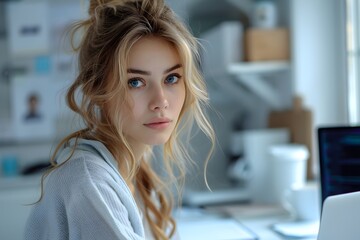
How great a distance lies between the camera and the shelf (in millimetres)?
1910

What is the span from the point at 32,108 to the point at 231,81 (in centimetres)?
99

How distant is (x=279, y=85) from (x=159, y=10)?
1.18m

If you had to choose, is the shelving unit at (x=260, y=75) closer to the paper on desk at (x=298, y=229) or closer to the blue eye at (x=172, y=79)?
the paper on desk at (x=298, y=229)

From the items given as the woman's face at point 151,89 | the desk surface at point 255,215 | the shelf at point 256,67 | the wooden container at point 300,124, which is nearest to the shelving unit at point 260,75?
the shelf at point 256,67

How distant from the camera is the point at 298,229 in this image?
1415mm

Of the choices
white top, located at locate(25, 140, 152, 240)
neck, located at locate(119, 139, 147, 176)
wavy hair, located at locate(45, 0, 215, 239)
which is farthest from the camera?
neck, located at locate(119, 139, 147, 176)

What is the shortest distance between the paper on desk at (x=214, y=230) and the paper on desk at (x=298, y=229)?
92mm

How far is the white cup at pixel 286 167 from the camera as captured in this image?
5.68 ft

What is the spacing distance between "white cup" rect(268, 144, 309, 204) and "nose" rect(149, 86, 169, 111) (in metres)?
0.85

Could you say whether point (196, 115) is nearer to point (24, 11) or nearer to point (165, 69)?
point (165, 69)

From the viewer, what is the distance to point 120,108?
1.01 metres

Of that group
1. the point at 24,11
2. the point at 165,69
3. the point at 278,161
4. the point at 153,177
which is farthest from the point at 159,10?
the point at 24,11

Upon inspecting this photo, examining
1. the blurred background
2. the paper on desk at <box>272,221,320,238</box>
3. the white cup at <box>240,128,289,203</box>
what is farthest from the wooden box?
the paper on desk at <box>272,221,320,238</box>

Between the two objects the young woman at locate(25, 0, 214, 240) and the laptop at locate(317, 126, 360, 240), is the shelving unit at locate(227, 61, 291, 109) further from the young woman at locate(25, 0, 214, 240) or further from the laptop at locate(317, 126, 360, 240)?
the young woman at locate(25, 0, 214, 240)
